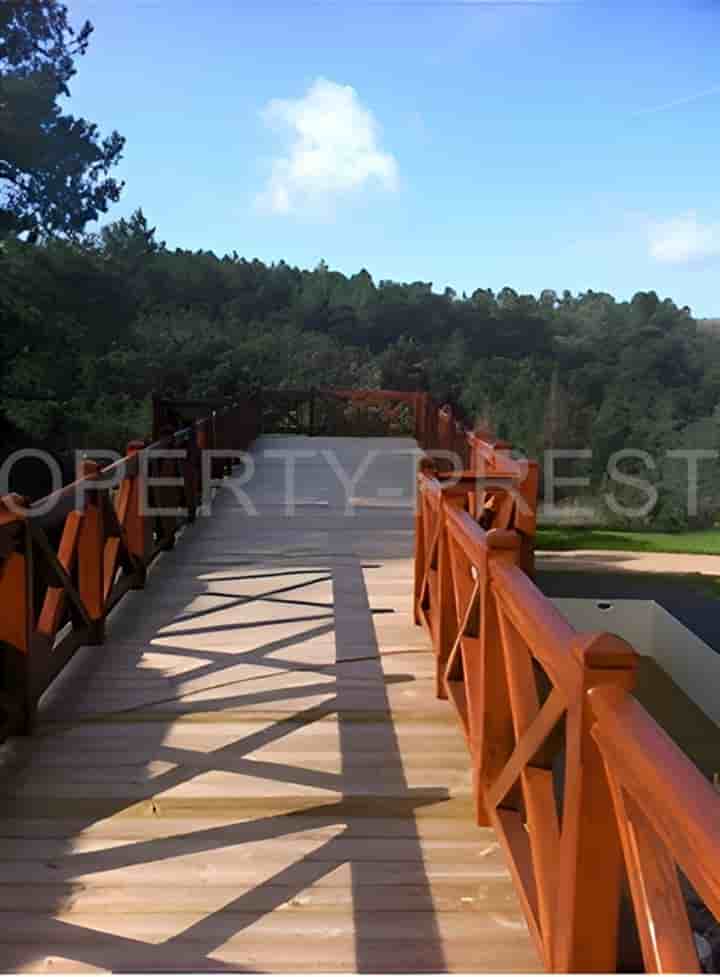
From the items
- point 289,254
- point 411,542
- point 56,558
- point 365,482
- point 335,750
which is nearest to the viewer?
point 335,750

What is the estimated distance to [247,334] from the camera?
31.3m

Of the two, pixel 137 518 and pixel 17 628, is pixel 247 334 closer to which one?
pixel 137 518

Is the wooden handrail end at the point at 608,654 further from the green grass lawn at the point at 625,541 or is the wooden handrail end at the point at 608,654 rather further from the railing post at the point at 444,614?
the green grass lawn at the point at 625,541

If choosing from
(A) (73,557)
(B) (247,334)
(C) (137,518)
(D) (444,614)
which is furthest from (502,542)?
(B) (247,334)

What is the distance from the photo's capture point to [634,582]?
38.5 feet

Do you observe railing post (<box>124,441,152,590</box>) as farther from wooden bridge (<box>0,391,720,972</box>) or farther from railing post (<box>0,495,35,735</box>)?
railing post (<box>0,495,35,735</box>)

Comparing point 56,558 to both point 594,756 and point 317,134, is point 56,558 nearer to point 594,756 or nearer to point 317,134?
point 594,756

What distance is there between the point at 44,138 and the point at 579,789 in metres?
16.9

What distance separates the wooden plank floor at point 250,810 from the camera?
6.53 ft

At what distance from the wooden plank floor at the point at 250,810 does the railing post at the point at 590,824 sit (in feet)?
1.66

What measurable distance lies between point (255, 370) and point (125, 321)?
7.41 metres

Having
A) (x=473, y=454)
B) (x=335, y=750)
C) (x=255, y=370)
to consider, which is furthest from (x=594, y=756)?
(x=255, y=370)

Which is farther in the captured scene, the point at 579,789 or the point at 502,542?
the point at 502,542

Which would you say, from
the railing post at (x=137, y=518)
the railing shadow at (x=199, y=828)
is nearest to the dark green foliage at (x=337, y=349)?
the railing post at (x=137, y=518)
